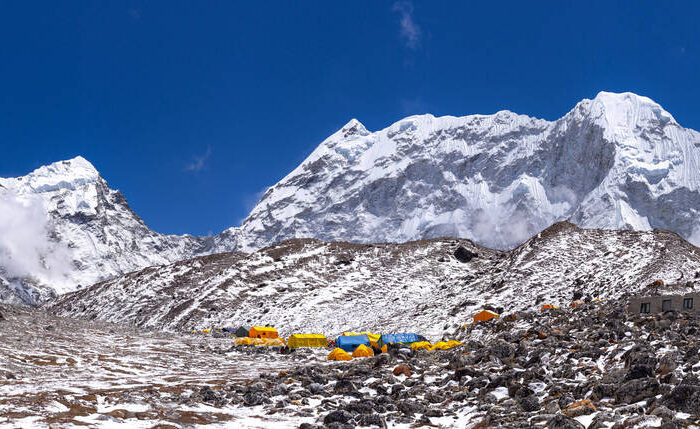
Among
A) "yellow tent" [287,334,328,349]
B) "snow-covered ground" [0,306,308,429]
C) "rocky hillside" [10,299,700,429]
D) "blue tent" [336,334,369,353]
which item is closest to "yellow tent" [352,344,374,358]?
"snow-covered ground" [0,306,308,429]

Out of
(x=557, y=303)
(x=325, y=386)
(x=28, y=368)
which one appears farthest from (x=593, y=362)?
(x=557, y=303)

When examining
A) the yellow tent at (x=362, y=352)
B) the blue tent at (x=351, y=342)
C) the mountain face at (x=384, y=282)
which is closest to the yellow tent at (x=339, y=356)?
the yellow tent at (x=362, y=352)

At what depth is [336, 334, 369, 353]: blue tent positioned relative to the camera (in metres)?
54.5

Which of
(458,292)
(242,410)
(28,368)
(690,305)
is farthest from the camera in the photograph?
(458,292)

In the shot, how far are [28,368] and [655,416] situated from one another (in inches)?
1299

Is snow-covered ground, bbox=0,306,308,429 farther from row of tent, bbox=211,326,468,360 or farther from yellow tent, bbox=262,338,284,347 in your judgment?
yellow tent, bbox=262,338,284,347

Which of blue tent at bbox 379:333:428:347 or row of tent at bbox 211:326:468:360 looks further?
blue tent at bbox 379:333:428:347

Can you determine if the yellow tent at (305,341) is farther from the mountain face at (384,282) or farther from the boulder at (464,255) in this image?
the boulder at (464,255)

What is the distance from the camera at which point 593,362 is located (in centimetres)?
2116

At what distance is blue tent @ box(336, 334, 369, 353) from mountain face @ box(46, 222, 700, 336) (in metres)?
8.54

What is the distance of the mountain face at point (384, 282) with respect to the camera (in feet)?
210

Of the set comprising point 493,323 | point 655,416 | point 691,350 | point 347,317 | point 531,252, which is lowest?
point 655,416

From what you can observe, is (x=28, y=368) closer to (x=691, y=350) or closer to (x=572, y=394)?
(x=572, y=394)

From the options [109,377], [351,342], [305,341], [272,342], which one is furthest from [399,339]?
[109,377]
